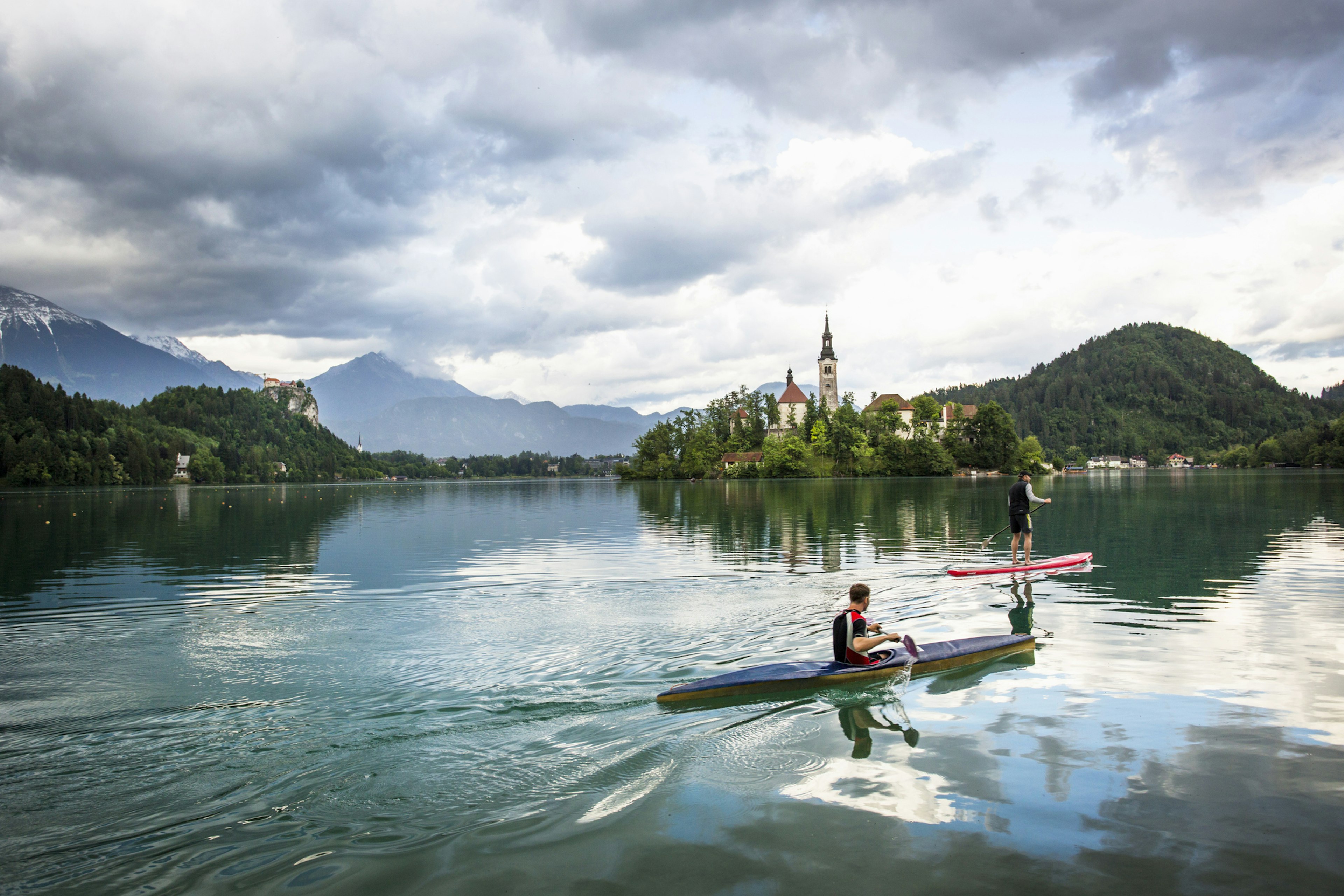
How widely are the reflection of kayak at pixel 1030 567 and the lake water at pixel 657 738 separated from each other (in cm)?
67

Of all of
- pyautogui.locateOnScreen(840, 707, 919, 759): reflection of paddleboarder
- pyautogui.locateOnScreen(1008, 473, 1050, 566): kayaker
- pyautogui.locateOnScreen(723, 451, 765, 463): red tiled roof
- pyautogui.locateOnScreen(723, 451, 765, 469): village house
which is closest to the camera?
pyautogui.locateOnScreen(840, 707, 919, 759): reflection of paddleboarder

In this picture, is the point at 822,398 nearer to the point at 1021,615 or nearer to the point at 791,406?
the point at 791,406

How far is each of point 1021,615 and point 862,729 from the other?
341 inches

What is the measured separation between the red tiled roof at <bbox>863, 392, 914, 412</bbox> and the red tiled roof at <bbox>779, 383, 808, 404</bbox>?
77.7ft

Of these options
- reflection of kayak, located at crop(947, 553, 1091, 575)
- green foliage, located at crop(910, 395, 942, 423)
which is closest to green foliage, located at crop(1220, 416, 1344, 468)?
green foliage, located at crop(910, 395, 942, 423)

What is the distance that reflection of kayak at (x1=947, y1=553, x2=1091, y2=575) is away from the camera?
2064 cm

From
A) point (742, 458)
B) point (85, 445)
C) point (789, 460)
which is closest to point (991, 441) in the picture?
point (789, 460)

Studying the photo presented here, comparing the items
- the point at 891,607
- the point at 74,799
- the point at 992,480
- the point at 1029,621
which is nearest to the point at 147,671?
the point at 74,799

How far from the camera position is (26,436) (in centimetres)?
12300

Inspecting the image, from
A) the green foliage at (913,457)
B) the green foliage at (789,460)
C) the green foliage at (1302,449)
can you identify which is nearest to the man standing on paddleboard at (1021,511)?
the green foliage at (789,460)

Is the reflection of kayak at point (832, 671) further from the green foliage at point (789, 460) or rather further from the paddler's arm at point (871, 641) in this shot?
the green foliage at point (789, 460)

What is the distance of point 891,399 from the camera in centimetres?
15300

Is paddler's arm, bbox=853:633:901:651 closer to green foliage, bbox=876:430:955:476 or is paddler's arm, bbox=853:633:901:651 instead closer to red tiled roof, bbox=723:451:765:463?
green foliage, bbox=876:430:955:476

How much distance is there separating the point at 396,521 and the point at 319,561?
72.4 feet
